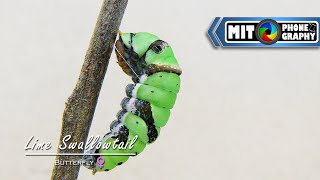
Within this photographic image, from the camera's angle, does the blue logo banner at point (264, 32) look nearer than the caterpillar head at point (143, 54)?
No

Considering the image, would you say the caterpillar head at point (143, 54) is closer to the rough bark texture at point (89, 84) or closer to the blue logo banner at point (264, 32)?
the rough bark texture at point (89, 84)

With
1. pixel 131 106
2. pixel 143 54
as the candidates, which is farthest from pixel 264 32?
pixel 131 106

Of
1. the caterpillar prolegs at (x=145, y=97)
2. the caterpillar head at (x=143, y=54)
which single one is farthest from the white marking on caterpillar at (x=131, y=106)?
the caterpillar head at (x=143, y=54)

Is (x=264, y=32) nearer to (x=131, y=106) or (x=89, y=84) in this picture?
(x=131, y=106)

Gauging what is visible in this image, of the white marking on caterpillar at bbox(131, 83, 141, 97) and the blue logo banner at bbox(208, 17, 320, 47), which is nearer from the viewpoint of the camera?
the white marking on caterpillar at bbox(131, 83, 141, 97)

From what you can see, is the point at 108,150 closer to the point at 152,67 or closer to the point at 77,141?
the point at 77,141

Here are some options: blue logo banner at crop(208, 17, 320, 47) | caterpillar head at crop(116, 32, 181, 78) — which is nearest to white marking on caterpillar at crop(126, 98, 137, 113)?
caterpillar head at crop(116, 32, 181, 78)

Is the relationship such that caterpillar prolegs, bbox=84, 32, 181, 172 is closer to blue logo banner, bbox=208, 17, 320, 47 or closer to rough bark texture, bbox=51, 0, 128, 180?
rough bark texture, bbox=51, 0, 128, 180
